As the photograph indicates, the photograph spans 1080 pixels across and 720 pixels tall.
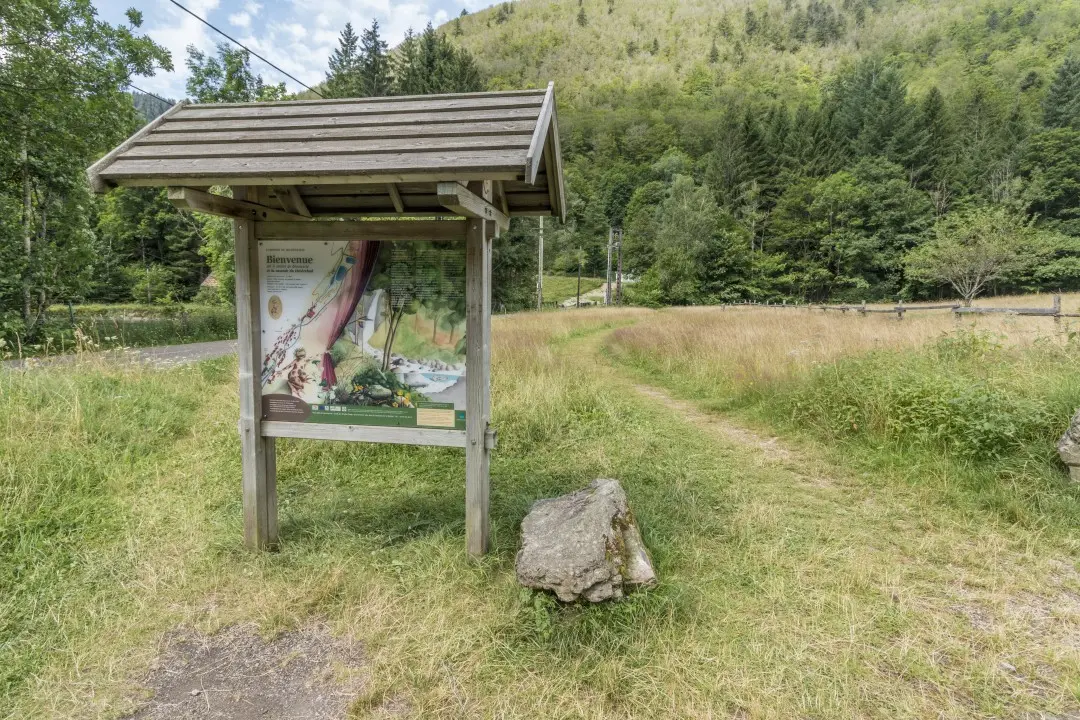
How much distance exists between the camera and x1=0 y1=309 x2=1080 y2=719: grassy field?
88.3 inches

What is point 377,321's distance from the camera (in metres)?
3.17

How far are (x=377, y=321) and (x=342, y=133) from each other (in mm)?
1110

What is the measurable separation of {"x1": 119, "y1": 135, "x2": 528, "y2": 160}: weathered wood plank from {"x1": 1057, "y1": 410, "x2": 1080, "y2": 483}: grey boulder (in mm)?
4755

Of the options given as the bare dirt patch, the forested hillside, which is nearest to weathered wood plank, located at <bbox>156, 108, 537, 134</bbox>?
the bare dirt patch

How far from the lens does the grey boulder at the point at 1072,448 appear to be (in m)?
3.87

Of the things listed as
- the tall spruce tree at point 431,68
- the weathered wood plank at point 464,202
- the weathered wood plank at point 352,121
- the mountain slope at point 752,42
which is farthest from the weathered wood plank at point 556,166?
the mountain slope at point 752,42

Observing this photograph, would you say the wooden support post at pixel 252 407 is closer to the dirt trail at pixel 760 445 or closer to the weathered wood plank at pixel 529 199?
the weathered wood plank at pixel 529 199

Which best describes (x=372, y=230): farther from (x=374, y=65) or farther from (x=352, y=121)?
(x=374, y=65)

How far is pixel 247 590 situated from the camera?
2.98 meters

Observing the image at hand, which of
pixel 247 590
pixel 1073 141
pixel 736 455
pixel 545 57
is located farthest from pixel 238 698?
pixel 545 57

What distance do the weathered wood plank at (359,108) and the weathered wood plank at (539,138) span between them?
0.26ft

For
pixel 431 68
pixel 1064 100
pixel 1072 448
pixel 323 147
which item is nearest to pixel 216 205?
pixel 323 147

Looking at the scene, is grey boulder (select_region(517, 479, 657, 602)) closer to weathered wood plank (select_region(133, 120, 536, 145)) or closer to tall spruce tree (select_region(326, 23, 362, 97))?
weathered wood plank (select_region(133, 120, 536, 145))

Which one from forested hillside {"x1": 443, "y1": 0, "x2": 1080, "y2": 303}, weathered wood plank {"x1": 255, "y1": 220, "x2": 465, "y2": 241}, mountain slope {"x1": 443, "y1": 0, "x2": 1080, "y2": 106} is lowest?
weathered wood plank {"x1": 255, "y1": 220, "x2": 465, "y2": 241}
